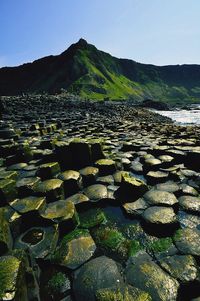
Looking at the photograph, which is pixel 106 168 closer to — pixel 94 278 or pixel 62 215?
pixel 62 215

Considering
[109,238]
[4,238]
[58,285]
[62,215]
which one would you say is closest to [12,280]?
[58,285]

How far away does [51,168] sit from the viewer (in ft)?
24.0

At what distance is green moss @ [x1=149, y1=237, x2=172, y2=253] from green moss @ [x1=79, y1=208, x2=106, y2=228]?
1.39 meters

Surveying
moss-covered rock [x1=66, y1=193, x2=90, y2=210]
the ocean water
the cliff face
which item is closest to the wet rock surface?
moss-covered rock [x1=66, y1=193, x2=90, y2=210]

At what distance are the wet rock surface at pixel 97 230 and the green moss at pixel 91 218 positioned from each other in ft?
0.08

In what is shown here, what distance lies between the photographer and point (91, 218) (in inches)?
222

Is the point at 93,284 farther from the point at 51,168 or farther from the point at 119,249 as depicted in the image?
the point at 51,168

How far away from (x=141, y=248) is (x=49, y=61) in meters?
207

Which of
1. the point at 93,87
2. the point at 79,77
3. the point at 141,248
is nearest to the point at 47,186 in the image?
the point at 141,248

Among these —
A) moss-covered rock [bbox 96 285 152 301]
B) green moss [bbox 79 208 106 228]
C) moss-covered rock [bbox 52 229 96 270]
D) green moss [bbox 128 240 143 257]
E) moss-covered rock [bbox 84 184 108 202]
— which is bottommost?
green moss [bbox 79 208 106 228]

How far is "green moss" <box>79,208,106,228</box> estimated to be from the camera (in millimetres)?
5402

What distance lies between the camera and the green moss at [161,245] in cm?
447

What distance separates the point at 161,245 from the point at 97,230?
1426mm

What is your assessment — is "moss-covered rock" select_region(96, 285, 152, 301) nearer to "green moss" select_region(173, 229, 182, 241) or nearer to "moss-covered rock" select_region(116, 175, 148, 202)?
"green moss" select_region(173, 229, 182, 241)
